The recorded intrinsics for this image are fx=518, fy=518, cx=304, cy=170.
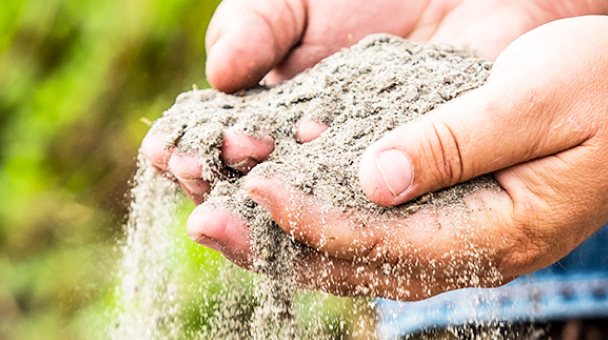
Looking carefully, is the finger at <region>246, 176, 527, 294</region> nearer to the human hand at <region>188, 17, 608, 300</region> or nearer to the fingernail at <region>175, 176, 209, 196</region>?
the human hand at <region>188, 17, 608, 300</region>

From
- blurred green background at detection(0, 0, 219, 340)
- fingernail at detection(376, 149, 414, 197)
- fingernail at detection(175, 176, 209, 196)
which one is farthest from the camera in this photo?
blurred green background at detection(0, 0, 219, 340)

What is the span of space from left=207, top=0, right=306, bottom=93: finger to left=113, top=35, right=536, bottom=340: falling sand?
0.17 feet

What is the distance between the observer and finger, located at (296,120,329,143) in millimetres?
1090

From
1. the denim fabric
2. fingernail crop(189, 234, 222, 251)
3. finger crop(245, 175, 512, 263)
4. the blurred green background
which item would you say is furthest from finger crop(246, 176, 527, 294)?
the blurred green background

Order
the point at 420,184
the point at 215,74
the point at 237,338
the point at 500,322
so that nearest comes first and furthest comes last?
the point at 420,184, the point at 237,338, the point at 215,74, the point at 500,322

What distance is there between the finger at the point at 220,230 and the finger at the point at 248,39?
528mm

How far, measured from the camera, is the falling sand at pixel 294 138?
93 centimetres

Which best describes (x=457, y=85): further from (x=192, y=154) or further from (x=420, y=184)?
(x=192, y=154)

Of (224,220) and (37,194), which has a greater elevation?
(37,194)

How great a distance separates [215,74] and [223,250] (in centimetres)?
56

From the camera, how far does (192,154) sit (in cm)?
104

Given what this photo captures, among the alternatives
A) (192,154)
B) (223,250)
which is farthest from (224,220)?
(192,154)

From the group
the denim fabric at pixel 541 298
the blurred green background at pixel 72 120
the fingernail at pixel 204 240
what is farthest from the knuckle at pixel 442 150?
the blurred green background at pixel 72 120

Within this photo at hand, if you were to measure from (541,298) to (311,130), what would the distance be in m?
1.02
